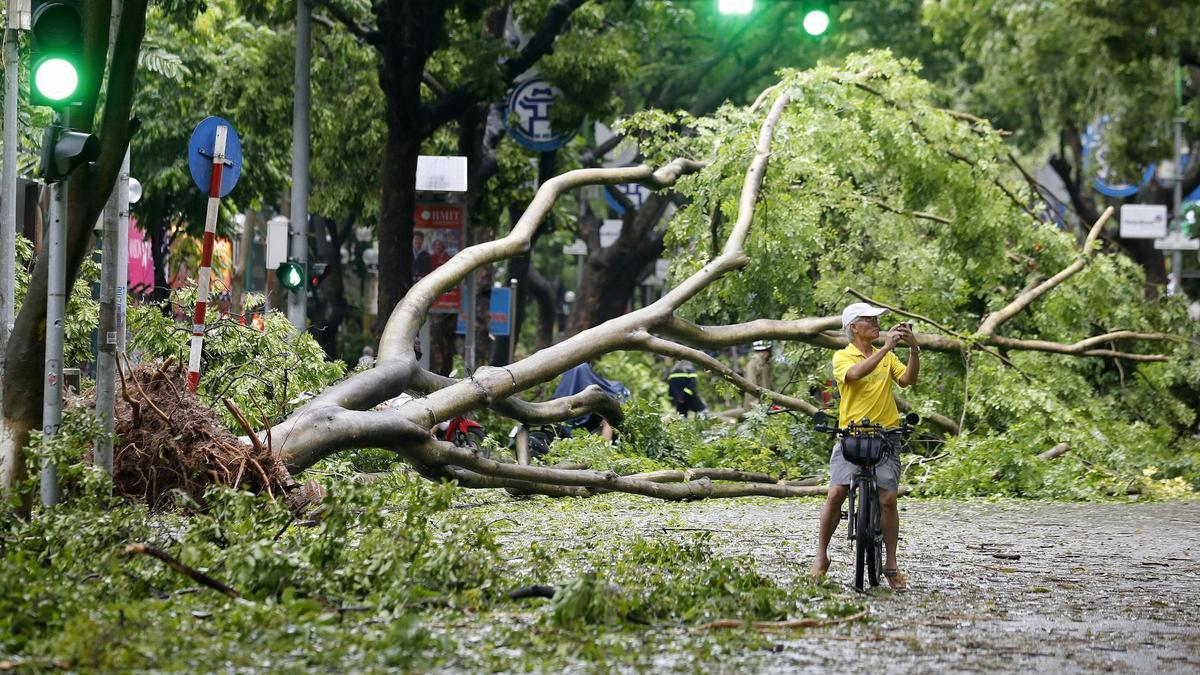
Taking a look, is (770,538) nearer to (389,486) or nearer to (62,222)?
(389,486)

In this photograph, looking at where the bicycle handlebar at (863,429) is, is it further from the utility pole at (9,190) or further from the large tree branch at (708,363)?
the utility pole at (9,190)

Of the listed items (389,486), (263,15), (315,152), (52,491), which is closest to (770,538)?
(389,486)

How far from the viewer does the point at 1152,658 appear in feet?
23.2

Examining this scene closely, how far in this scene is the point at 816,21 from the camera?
53.3ft

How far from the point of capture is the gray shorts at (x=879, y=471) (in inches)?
371

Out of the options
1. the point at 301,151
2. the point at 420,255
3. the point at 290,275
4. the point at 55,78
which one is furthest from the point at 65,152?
the point at 420,255

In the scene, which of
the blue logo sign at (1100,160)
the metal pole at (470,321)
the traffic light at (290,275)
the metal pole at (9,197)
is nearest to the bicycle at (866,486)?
the metal pole at (9,197)

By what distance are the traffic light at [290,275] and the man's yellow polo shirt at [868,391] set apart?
10.0 m

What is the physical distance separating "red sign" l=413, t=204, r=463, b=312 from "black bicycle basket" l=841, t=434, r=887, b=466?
13546 mm

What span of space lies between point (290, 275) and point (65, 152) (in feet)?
30.9

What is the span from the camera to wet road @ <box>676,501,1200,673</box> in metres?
6.98

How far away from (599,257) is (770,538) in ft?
69.0

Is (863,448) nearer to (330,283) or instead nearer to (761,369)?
(761,369)

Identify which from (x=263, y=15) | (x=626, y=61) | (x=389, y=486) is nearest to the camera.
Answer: (x=389, y=486)
